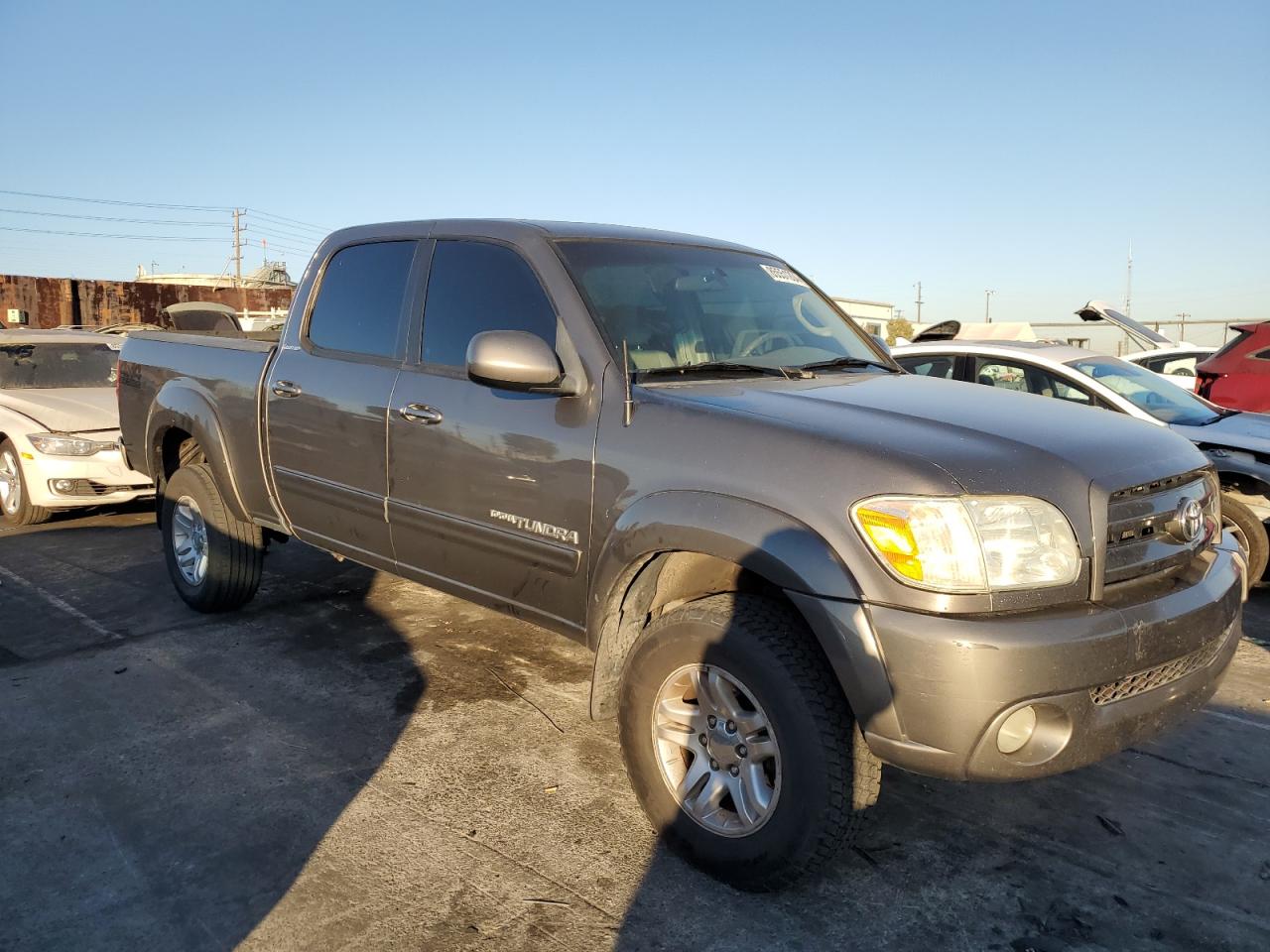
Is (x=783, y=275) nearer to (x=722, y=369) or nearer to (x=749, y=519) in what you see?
(x=722, y=369)

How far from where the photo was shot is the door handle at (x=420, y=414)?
3479 millimetres

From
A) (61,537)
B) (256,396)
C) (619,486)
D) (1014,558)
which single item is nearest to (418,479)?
(619,486)

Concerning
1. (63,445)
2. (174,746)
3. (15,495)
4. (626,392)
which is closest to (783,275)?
(626,392)

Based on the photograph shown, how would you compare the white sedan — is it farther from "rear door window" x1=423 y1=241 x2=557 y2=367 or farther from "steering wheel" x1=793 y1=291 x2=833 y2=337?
"steering wheel" x1=793 y1=291 x2=833 y2=337

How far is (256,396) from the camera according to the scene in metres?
4.39

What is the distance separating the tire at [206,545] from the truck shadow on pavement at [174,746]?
6.3 inches

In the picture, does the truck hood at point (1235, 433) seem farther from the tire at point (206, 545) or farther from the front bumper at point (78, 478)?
the front bumper at point (78, 478)

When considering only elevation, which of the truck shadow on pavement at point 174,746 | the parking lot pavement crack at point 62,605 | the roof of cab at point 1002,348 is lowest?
the truck shadow on pavement at point 174,746

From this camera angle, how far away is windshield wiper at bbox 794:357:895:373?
11.5 ft

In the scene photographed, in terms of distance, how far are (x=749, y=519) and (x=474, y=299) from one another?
163 centimetres

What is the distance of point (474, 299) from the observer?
142 inches

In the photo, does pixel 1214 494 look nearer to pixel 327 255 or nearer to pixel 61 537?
pixel 327 255

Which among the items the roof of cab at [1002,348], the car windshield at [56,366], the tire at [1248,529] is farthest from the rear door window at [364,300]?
the tire at [1248,529]

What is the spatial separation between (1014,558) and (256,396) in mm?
3465
